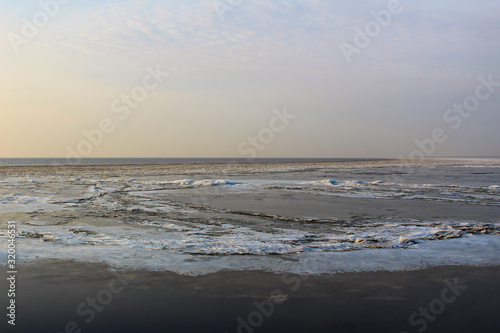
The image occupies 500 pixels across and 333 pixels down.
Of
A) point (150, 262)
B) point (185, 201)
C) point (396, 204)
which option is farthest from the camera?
point (185, 201)

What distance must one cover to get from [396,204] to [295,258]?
10.2 m

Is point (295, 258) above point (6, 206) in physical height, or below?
below

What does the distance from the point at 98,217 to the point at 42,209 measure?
3049mm

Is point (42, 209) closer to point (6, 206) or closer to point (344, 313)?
point (6, 206)

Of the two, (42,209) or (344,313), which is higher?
(42,209)

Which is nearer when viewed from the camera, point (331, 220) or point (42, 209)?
point (331, 220)

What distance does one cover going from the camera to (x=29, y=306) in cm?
510

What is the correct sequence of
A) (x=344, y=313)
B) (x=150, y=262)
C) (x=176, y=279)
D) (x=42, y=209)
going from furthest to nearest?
(x=42, y=209) → (x=150, y=262) → (x=176, y=279) → (x=344, y=313)

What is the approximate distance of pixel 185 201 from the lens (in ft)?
57.6

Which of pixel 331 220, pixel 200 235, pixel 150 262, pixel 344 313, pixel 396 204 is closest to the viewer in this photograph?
pixel 344 313

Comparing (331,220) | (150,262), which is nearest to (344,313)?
(150,262)

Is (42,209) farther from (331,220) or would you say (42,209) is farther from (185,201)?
(331,220)

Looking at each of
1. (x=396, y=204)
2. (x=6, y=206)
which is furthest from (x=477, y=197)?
(x=6, y=206)

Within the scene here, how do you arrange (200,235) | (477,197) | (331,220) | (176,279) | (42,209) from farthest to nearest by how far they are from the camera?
(477,197) < (42,209) < (331,220) < (200,235) < (176,279)
